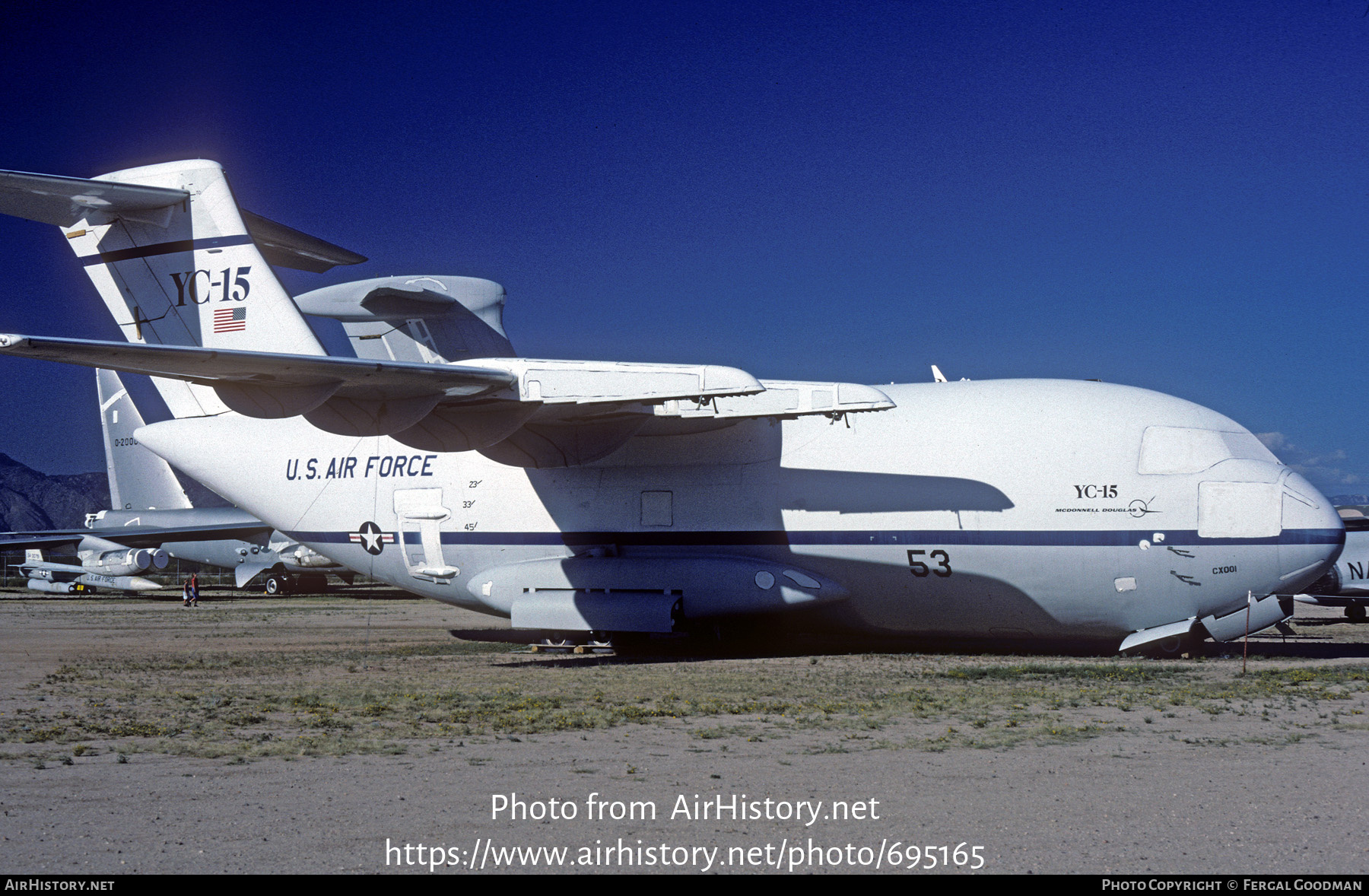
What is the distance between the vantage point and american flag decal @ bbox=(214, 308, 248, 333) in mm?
16328

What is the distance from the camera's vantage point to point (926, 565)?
49.0ft

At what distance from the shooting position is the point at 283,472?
18.5 m

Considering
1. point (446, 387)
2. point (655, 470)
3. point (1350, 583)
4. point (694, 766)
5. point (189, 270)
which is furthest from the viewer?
point (1350, 583)

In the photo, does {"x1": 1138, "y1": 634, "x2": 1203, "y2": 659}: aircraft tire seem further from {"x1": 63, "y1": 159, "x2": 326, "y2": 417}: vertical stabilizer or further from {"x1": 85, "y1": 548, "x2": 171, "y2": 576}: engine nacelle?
{"x1": 85, "y1": 548, "x2": 171, "y2": 576}: engine nacelle

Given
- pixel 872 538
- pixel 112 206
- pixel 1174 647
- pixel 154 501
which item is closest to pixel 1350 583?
pixel 1174 647

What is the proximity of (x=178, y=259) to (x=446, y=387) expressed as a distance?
6400 mm

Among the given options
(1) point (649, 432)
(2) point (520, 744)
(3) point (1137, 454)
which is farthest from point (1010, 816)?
(1) point (649, 432)

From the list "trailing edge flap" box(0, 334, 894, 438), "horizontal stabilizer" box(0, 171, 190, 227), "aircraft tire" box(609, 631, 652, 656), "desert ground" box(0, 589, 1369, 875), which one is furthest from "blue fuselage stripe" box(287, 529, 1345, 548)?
"horizontal stabilizer" box(0, 171, 190, 227)

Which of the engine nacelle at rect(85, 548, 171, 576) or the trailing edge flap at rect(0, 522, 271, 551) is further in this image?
the engine nacelle at rect(85, 548, 171, 576)

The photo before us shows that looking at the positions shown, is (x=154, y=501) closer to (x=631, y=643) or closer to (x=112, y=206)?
(x=112, y=206)

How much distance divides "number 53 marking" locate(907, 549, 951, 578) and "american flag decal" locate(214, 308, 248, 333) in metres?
10.7

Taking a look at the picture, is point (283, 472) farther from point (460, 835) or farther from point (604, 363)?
point (460, 835)

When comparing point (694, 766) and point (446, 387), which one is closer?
point (694, 766)
